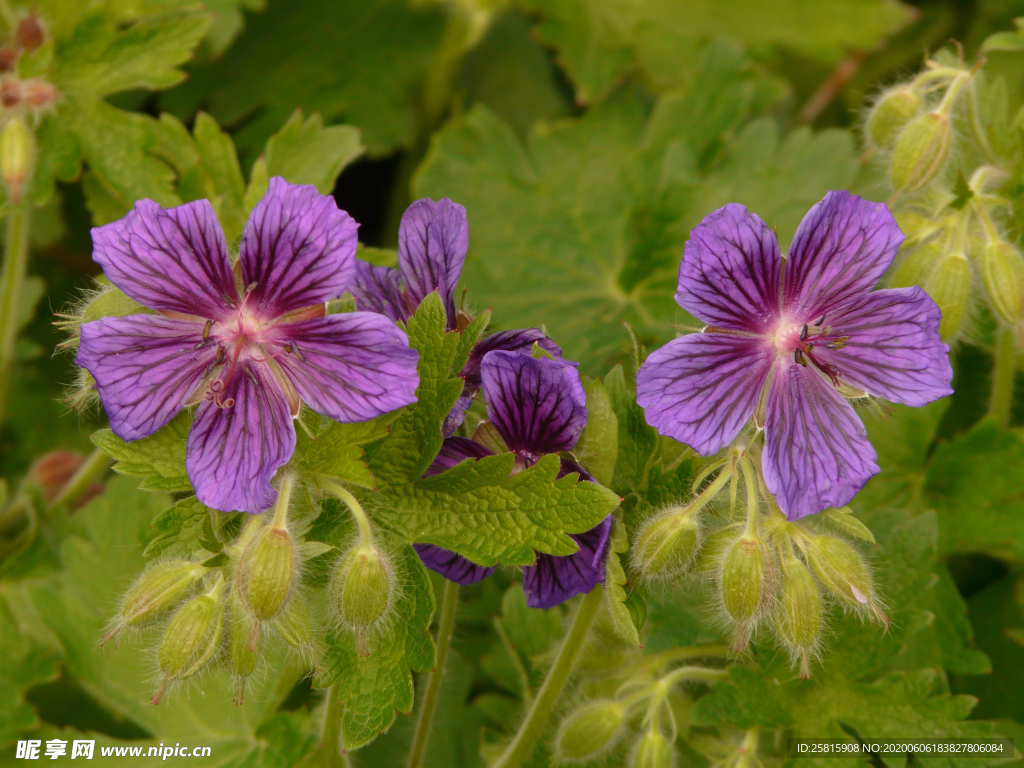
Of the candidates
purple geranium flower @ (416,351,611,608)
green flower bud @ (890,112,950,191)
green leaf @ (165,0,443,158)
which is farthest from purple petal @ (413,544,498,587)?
green leaf @ (165,0,443,158)

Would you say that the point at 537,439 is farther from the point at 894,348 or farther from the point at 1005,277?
the point at 1005,277

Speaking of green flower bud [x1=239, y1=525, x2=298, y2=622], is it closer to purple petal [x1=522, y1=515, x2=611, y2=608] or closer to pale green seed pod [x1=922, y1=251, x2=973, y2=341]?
purple petal [x1=522, y1=515, x2=611, y2=608]

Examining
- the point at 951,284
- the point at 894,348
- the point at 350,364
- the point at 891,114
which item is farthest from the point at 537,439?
the point at 891,114

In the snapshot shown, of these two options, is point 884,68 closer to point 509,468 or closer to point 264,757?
point 509,468

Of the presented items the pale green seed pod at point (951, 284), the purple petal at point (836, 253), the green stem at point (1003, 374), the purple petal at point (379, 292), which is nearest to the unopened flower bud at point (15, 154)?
the purple petal at point (379, 292)

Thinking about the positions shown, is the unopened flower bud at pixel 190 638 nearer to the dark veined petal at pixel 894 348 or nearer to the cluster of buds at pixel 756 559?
the cluster of buds at pixel 756 559
